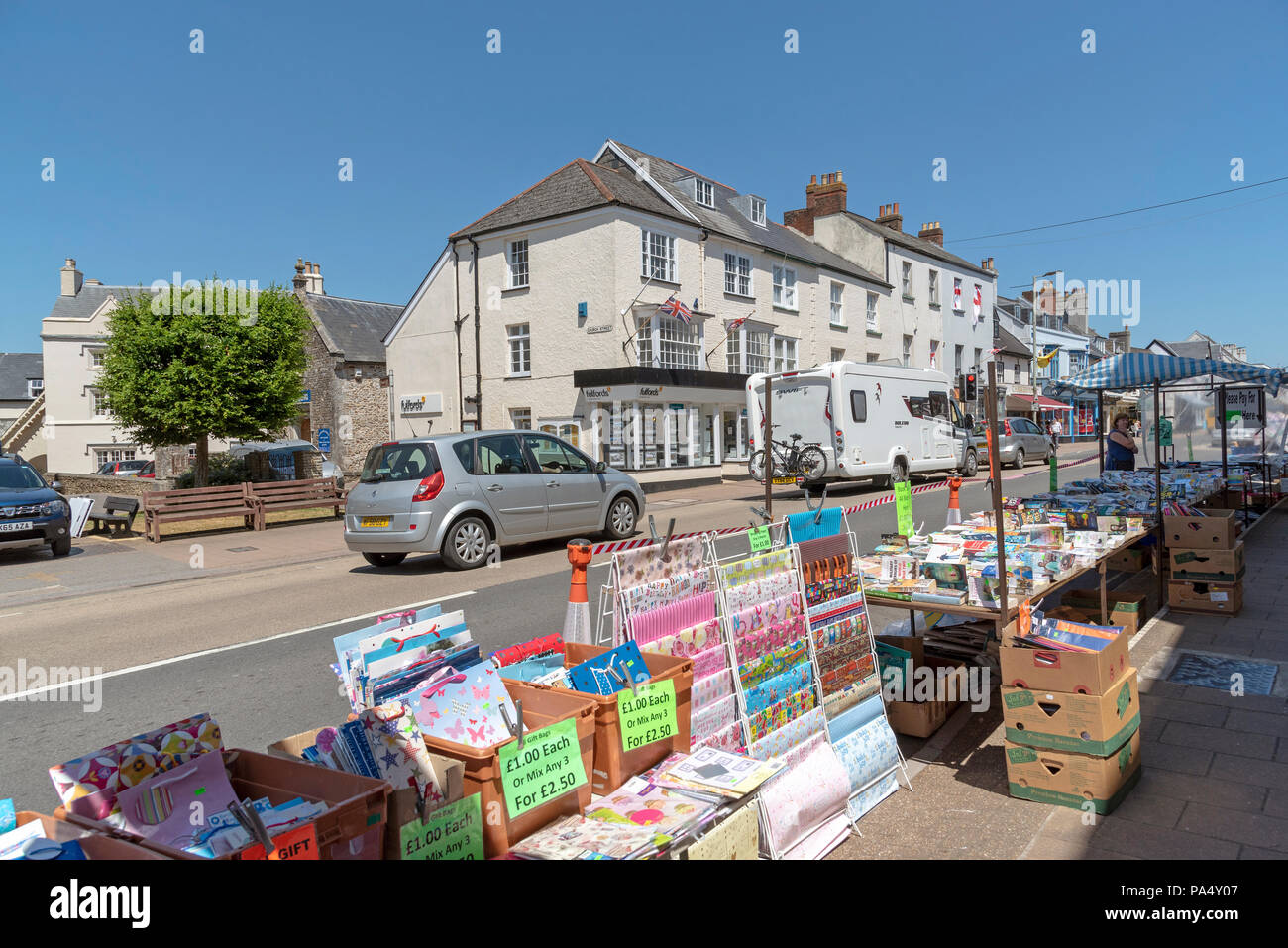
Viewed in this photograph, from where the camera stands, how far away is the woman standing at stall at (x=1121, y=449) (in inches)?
505

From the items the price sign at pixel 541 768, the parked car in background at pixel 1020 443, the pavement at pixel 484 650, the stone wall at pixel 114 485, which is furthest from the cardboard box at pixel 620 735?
the parked car in background at pixel 1020 443

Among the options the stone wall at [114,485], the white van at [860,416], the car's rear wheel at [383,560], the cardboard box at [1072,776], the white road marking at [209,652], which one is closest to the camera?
the cardboard box at [1072,776]

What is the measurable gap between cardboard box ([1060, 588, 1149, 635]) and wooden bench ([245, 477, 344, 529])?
14652mm

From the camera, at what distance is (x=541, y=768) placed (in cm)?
279

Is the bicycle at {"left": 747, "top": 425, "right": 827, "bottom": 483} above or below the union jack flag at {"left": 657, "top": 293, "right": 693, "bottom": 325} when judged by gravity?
below

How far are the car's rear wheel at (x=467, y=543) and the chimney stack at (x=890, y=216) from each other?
115 ft

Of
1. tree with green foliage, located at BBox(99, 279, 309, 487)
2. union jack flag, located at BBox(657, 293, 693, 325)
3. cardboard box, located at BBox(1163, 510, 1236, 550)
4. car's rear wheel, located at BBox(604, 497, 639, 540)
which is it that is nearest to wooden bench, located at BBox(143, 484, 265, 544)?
tree with green foliage, located at BBox(99, 279, 309, 487)

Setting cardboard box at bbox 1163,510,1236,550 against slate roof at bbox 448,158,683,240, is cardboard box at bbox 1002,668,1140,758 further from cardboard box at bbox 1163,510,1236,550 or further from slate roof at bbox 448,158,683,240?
slate roof at bbox 448,158,683,240

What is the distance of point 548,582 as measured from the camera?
9.52 m

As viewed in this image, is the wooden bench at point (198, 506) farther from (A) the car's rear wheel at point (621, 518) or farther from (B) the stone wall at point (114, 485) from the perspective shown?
(A) the car's rear wheel at point (621, 518)

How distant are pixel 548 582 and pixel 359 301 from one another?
31494mm

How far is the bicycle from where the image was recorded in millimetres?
18828
